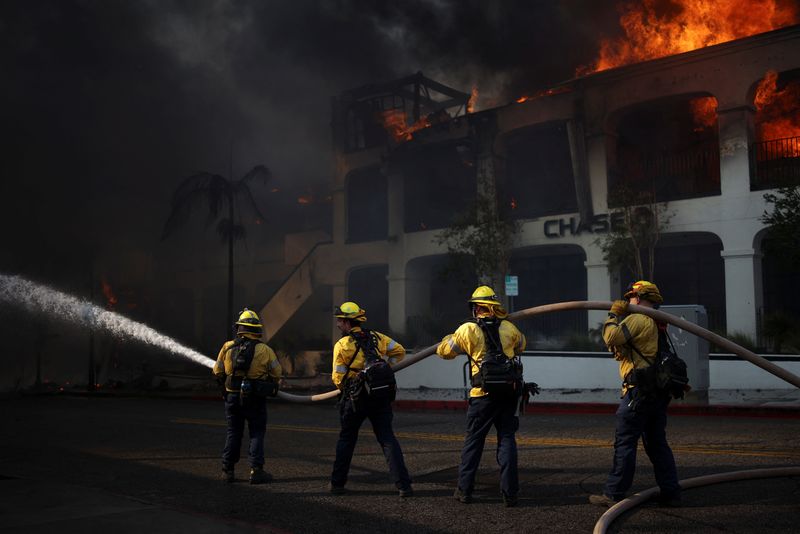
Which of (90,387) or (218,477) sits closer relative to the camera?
(218,477)

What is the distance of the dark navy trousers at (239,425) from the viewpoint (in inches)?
299

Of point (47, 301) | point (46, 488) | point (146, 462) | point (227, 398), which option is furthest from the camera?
point (47, 301)

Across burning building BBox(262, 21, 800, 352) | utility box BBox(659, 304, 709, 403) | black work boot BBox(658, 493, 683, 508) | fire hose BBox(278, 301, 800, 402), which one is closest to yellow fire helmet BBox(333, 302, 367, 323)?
fire hose BBox(278, 301, 800, 402)

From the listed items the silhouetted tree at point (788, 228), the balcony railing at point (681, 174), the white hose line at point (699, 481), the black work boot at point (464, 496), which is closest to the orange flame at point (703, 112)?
the balcony railing at point (681, 174)

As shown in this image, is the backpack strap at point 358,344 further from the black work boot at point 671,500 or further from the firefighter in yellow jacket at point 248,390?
the black work boot at point 671,500

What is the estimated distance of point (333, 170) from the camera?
29172 millimetres

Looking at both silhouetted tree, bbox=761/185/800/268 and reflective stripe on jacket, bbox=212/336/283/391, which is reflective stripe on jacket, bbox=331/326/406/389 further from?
silhouetted tree, bbox=761/185/800/268

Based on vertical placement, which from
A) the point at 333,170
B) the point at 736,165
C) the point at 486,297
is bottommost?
the point at 486,297

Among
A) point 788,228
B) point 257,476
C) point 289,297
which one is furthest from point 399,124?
point 257,476

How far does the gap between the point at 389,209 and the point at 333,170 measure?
12.0ft

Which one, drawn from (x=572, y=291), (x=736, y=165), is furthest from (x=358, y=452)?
(x=572, y=291)

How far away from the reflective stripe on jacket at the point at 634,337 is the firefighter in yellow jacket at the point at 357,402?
6.74ft

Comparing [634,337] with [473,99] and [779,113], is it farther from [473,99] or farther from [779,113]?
[473,99]

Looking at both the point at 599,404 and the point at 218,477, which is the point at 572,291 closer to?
the point at 599,404
